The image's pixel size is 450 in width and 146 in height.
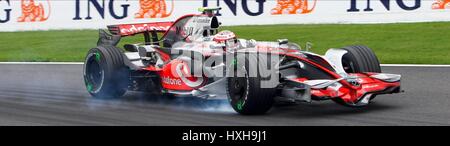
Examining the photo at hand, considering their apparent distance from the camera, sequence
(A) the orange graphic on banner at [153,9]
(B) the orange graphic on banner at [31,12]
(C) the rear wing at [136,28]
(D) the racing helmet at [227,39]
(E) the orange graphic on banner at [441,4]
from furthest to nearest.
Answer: (B) the orange graphic on banner at [31,12], (A) the orange graphic on banner at [153,9], (E) the orange graphic on banner at [441,4], (C) the rear wing at [136,28], (D) the racing helmet at [227,39]

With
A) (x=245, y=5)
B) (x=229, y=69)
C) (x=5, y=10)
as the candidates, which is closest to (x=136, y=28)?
(x=229, y=69)

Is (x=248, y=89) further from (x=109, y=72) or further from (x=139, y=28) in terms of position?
(x=139, y=28)

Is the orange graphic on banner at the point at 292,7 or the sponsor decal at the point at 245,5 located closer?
the orange graphic on banner at the point at 292,7

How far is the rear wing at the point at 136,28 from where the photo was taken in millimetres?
11086

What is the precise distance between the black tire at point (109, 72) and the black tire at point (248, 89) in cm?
206

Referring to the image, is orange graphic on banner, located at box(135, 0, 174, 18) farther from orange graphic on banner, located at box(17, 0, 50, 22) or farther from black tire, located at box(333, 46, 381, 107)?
black tire, located at box(333, 46, 381, 107)

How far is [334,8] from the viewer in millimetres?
20031

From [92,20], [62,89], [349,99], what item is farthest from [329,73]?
[92,20]

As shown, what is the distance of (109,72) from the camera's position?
1020 cm

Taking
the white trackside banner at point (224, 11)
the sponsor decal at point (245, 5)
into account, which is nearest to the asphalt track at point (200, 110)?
the white trackside banner at point (224, 11)

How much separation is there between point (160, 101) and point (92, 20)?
14025 mm

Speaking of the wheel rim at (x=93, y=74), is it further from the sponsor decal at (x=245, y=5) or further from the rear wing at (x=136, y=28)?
the sponsor decal at (x=245, y=5)

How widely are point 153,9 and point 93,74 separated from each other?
11706mm
